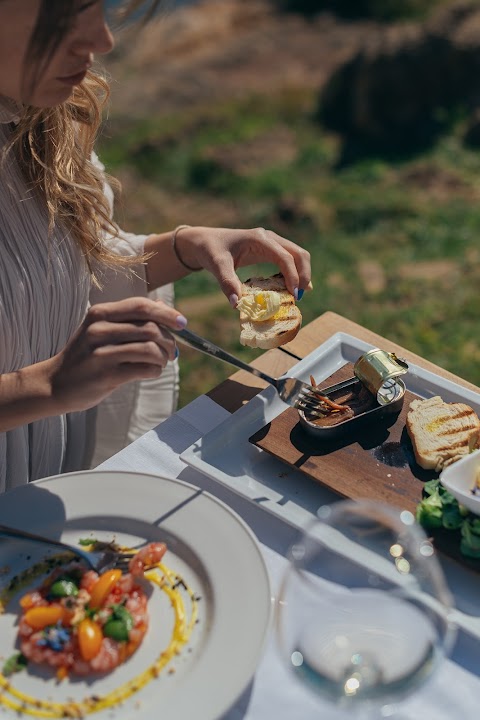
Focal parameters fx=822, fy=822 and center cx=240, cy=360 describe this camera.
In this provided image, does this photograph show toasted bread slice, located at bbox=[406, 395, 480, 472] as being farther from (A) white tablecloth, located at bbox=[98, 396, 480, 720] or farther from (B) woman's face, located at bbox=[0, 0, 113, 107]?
(B) woman's face, located at bbox=[0, 0, 113, 107]

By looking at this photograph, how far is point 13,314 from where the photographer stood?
80.4 inches

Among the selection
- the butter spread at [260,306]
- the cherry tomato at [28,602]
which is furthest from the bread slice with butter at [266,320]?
the cherry tomato at [28,602]

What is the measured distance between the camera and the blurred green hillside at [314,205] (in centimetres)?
472

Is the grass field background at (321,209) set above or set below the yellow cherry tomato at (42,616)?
below

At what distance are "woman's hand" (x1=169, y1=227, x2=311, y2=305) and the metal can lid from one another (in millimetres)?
340

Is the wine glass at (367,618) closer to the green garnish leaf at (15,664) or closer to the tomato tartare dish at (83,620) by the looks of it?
the tomato tartare dish at (83,620)

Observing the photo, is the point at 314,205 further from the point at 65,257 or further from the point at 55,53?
the point at 55,53

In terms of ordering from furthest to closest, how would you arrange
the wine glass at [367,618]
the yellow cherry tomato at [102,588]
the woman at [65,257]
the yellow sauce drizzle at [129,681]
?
1. the woman at [65,257]
2. the yellow cherry tomato at [102,588]
3. the yellow sauce drizzle at [129,681]
4. the wine glass at [367,618]

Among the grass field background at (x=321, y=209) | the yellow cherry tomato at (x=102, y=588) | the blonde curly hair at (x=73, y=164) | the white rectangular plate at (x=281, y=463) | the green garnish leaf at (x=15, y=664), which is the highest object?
the blonde curly hair at (x=73, y=164)

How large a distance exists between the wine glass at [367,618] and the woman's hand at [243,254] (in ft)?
3.27

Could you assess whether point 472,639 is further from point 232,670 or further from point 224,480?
point 224,480

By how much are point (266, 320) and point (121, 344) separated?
0.67 metres

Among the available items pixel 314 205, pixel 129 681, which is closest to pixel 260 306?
pixel 129 681

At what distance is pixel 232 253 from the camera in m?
2.19
